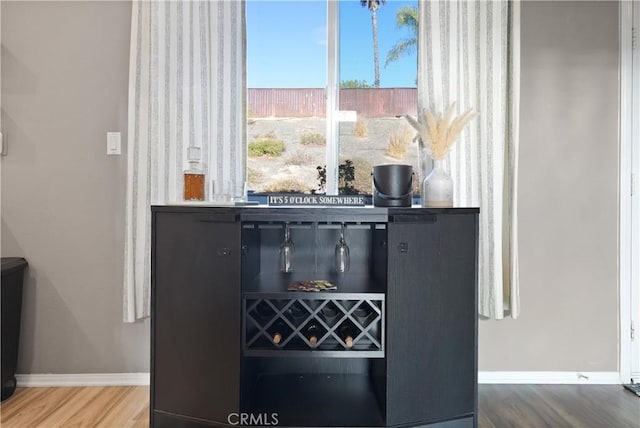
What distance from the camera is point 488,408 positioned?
1887 millimetres

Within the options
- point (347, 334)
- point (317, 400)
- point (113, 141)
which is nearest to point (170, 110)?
point (113, 141)

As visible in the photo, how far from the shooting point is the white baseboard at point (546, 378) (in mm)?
2143

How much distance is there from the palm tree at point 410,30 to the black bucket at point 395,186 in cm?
77

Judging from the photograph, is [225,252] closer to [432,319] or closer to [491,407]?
[432,319]

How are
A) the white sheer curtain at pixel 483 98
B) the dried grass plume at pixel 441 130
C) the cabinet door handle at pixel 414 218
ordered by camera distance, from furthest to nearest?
the white sheer curtain at pixel 483 98 < the dried grass plume at pixel 441 130 < the cabinet door handle at pixel 414 218

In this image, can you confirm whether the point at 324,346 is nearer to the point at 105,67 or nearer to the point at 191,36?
the point at 191,36

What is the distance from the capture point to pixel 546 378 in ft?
7.04

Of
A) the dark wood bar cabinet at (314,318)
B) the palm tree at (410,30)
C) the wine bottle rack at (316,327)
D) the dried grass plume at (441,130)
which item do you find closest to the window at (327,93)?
the palm tree at (410,30)

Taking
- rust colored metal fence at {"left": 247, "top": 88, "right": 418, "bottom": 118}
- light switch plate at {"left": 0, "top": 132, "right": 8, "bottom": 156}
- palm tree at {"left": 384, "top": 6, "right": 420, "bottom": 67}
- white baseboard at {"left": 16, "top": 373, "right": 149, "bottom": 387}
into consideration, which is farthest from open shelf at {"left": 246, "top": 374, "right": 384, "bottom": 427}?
light switch plate at {"left": 0, "top": 132, "right": 8, "bottom": 156}

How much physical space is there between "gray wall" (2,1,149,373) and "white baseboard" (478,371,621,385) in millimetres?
1836

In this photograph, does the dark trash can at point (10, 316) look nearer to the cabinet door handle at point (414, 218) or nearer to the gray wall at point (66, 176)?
the gray wall at point (66, 176)

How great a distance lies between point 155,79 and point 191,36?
27 centimetres

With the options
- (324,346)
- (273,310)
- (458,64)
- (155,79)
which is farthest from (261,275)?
(458,64)

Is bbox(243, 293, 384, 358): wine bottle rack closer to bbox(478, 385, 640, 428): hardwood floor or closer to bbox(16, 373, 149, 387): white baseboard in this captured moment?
bbox(478, 385, 640, 428): hardwood floor
